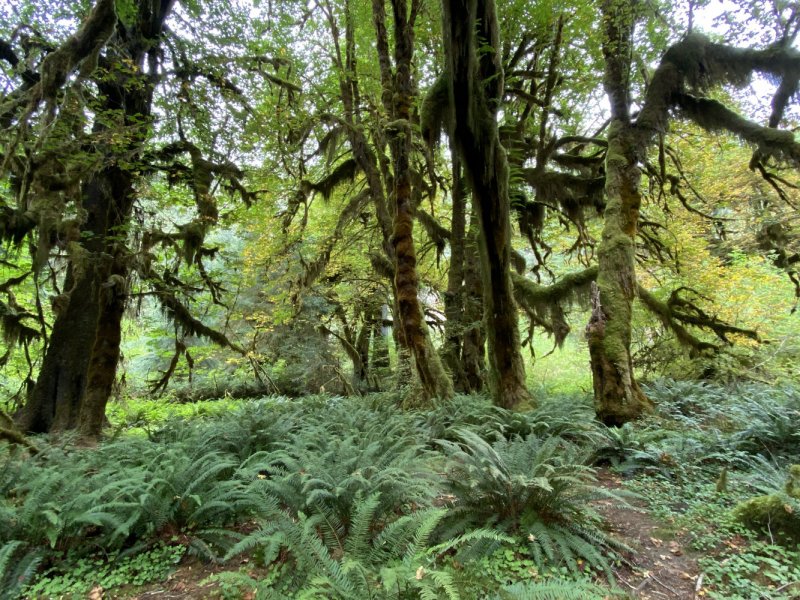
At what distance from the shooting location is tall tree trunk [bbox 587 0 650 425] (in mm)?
4914

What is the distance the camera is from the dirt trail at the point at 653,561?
221cm

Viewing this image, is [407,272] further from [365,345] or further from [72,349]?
[365,345]

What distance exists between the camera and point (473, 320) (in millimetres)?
8156

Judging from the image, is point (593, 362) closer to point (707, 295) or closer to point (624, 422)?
point (624, 422)

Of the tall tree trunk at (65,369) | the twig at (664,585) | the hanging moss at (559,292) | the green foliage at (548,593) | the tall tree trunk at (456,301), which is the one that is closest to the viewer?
the green foliage at (548,593)

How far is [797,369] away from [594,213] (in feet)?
15.3

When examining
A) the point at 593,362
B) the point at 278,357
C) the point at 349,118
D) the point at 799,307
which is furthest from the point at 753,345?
the point at 278,357

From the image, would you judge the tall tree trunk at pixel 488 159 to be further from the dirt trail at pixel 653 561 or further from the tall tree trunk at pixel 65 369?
the tall tree trunk at pixel 65 369

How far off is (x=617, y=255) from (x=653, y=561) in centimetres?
406

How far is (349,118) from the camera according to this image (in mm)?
7953

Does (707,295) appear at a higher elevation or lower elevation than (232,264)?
lower

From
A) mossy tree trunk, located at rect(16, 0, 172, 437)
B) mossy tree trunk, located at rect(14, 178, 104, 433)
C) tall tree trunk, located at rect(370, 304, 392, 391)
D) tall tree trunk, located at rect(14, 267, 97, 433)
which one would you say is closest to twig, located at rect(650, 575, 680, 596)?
mossy tree trunk, located at rect(16, 0, 172, 437)

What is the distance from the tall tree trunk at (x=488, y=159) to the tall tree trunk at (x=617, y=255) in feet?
3.46

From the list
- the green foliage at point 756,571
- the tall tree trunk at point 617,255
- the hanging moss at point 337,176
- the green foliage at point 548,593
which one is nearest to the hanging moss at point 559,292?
the tall tree trunk at point 617,255
